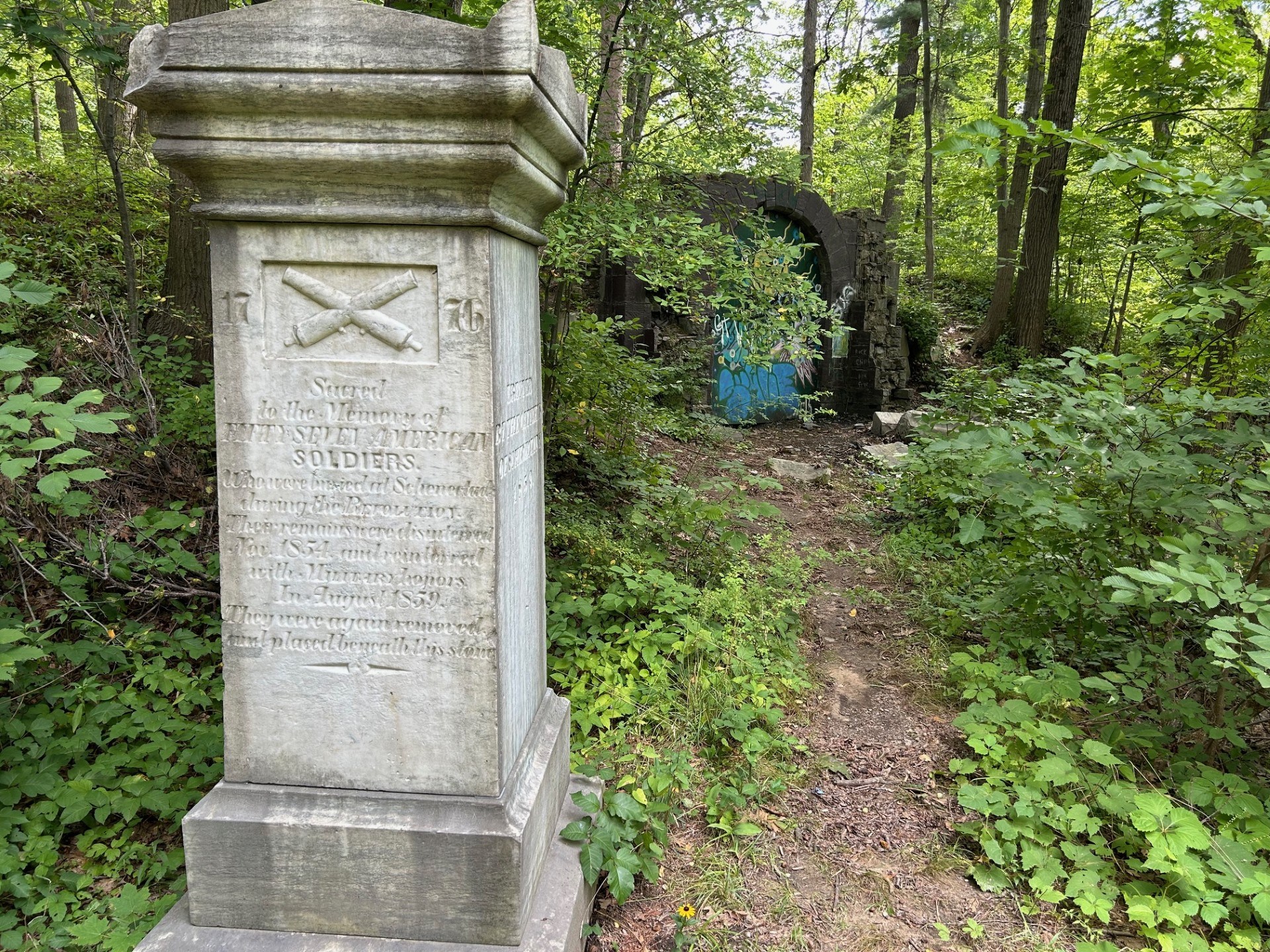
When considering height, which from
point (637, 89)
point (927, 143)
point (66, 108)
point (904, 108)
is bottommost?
point (637, 89)

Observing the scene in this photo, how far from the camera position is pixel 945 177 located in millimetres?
15961

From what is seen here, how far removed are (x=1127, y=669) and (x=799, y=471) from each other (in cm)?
564

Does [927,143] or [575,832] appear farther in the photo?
[927,143]

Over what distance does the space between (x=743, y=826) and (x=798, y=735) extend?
0.85 m

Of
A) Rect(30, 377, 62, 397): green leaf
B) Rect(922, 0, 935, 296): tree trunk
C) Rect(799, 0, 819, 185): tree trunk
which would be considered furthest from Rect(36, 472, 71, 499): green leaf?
Rect(799, 0, 819, 185): tree trunk

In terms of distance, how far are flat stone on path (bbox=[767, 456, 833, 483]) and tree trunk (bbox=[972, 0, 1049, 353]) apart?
550cm

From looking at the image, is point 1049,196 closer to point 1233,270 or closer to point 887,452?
point 1233,270

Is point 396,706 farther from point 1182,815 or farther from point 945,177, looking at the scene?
point 945,177

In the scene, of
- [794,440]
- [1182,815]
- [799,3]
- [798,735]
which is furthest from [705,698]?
[799,3]

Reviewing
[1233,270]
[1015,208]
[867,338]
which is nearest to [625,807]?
[1233,270]

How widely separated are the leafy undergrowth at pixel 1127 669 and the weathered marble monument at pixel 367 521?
6.29 feet

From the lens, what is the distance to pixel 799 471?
8867 mm

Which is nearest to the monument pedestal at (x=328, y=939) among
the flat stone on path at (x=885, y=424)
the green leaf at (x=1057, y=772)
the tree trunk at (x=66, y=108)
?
the green leaf at (x=1057, y=772)

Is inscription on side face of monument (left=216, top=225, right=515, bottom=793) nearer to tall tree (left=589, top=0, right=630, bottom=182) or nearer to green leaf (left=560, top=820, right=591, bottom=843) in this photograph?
green leaf (left=560, top=820, right=591, bottom=843)
